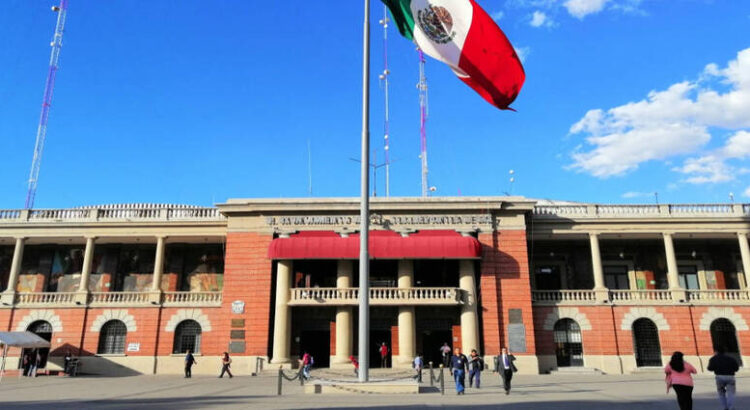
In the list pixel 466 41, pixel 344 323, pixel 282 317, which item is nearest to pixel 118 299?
pixel 282 317

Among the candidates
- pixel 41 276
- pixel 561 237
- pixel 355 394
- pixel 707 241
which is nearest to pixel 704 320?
pixel 707 241

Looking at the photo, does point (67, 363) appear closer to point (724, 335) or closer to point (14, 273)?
point (14, 273)

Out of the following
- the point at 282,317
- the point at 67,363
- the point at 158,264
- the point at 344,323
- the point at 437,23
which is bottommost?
the point at 67,363

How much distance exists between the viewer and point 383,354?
32500 mm

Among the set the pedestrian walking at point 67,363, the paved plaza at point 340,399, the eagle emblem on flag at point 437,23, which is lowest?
the paved plaza at point 340,399

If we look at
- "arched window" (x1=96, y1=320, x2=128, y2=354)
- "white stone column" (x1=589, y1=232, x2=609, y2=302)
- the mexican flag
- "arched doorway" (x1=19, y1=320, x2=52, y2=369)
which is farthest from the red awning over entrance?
"arched doorway" (x1=19, y1=320, x2=52, y2=369)

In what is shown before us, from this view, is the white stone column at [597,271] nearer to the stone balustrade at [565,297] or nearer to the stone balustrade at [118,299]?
the stone balustrade at [565,297]

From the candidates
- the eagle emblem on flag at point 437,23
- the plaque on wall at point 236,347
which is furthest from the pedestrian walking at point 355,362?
the eagle emblem on flag at point 437,23

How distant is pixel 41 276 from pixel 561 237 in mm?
36932

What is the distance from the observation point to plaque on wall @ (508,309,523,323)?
32.9m

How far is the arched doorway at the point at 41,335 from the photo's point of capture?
34.6 metres

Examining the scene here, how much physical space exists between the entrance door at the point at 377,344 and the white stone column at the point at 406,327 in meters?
1.39

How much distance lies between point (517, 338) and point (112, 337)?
2593 centimetres

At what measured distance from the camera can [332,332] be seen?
110 feet
